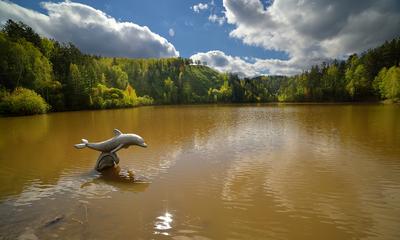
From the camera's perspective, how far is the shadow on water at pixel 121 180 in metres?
9.98

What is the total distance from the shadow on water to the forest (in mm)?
46360

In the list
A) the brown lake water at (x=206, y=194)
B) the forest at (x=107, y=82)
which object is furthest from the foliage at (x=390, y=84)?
the brown lake water at (x=206, y=194)

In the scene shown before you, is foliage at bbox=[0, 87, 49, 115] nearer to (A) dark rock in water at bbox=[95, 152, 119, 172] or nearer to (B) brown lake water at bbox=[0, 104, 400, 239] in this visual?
(B) brown lake water at bbox=[0, 104, 400, 239]

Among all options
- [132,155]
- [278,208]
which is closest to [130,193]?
[278,208]

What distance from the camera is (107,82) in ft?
347

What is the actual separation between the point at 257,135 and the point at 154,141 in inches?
360

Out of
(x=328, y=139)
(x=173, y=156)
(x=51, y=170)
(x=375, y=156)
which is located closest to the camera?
(x=51, y=170)

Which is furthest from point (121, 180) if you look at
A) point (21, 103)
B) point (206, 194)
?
point (21, 103)

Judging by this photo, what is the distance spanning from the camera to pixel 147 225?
22.7 feet

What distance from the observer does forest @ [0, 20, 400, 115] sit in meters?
53.9

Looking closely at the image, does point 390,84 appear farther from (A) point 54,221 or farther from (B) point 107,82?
(B) point 107,82

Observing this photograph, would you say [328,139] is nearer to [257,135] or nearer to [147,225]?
[257,135]

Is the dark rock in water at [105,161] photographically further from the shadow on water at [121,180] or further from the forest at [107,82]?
the forest at [107,82]

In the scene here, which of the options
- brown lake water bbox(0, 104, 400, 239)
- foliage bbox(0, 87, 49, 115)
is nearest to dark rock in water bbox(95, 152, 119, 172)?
brown lake water bbox(0, 104, 400, 239)
